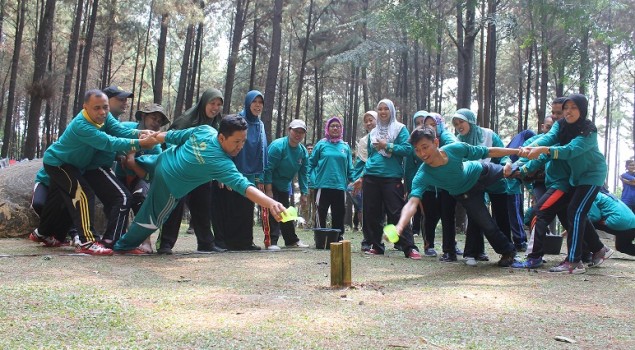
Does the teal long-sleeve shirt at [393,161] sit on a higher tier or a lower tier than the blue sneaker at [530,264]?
higher

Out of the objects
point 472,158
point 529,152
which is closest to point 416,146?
point 472,158

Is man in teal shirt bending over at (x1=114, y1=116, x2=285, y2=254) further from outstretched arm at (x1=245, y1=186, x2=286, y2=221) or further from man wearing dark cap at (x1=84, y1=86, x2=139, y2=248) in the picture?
man wearing dark cap at (x1=84, y1=86, x2=139, y2=248)

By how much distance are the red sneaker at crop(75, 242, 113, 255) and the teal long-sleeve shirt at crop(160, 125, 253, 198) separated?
943 mm

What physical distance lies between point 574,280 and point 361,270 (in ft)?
6.11

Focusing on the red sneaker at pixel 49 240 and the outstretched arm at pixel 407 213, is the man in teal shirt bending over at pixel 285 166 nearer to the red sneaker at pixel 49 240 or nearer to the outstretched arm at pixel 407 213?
the red sneaker at pixel 49 240

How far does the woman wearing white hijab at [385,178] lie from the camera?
6.70 meters

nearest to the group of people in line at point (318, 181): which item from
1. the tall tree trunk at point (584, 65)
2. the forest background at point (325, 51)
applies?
the forest background at point (325, 51)

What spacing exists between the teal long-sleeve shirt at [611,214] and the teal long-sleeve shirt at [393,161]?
221cm

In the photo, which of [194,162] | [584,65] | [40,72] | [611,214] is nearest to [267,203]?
[194,162]

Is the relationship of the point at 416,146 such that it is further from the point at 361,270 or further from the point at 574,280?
the point at 574,280

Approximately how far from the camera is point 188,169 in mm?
5180

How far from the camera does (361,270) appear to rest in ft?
17.4

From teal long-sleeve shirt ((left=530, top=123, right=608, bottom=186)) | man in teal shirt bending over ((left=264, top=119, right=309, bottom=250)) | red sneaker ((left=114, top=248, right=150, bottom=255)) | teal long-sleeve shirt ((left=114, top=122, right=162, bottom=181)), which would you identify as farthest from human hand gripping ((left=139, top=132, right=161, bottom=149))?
teal long-sleeve shirt ((left=530, top=123, right=608, bottom=186))

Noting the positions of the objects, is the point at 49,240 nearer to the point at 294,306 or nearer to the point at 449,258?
the point at 294,306
